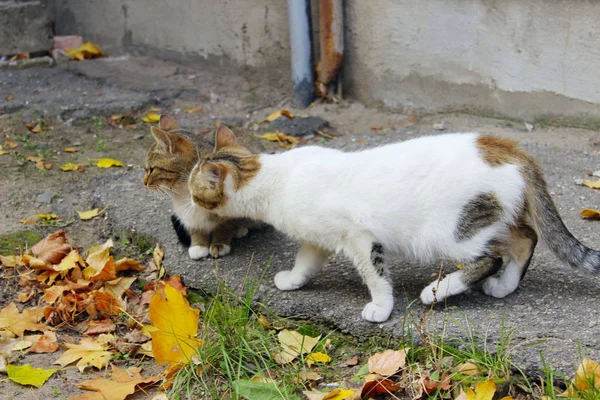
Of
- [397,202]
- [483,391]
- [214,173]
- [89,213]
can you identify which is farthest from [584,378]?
[89,213]

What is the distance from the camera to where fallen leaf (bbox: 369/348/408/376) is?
3170 millimetres

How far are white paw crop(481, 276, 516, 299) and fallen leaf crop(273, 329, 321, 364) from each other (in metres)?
0.84

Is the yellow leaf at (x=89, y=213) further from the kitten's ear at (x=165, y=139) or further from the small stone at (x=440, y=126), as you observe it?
the small stone at (x=440, y=126)

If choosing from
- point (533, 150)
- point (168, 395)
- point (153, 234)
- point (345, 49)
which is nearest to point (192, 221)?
point (153, 234)

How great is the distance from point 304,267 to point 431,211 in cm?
74

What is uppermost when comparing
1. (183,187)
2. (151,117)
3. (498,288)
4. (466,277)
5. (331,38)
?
(331,38)

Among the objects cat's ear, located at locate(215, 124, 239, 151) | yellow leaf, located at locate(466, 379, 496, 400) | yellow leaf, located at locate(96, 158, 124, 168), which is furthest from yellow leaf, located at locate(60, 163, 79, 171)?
yellow leaf, located at locate(466, 379, 496, 400)

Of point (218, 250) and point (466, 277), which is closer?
point (466, 277)

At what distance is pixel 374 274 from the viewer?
3492mm

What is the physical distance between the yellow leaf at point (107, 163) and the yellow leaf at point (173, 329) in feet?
8.33

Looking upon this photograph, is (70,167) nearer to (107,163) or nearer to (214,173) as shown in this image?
(107,163)

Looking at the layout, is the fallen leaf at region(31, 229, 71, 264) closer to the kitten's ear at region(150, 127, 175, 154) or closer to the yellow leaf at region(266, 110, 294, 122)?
the kitten's ear at region(150, 127, 175, 154)

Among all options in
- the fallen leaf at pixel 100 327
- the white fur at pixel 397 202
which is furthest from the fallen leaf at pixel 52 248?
the white fur at pixel 397 202

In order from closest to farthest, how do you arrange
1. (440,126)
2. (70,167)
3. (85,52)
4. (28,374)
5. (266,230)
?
(28,374) → (266,230) → (70,167) → (440,126) → (85,52)
